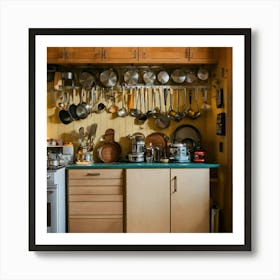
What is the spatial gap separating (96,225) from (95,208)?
169mm

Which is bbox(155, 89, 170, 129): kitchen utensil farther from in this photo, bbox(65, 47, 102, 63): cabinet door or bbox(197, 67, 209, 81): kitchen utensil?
bbox(65, 47, 102, 63): cabinet door

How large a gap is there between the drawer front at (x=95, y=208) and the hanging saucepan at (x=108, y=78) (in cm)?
126

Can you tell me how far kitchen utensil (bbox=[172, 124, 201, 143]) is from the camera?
4871mm

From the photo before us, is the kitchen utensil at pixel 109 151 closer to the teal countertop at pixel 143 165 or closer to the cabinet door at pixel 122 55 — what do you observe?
the teal countertop at pixel 143 165

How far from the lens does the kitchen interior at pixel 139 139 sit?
4367 millimetres

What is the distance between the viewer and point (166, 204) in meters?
4.39
